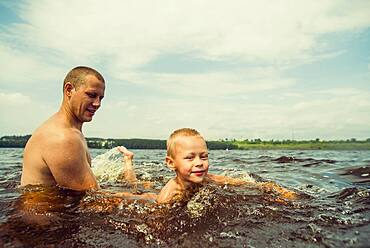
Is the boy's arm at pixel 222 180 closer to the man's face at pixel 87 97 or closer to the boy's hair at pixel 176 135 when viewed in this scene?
the boy's hair at pixel 176 135

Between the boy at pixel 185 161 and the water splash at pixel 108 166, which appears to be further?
the water splash at pixel 108 166

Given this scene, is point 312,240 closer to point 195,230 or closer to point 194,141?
point 195,230

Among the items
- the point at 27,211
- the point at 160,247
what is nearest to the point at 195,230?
the point at 160,247

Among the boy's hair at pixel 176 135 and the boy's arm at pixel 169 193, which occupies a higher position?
the boy's hair at pixel 176 135

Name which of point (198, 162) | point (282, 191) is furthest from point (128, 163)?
point (282, 191)

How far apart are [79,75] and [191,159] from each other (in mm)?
2205

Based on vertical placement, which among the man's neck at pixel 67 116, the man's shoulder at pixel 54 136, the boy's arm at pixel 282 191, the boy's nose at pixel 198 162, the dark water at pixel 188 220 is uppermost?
the man's neck at pixel 67 116

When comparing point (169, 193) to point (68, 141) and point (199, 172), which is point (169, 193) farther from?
point (68, 141)

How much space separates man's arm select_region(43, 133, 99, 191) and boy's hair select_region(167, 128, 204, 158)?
4.22 feet

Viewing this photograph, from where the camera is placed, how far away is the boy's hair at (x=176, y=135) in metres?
5.21

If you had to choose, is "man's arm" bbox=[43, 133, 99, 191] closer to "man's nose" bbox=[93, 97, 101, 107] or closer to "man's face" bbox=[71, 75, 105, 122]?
"man's face" bbox=[71, 75, 105, 122]

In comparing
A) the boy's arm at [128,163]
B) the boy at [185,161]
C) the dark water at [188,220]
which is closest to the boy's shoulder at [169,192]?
the boy at [185,161]

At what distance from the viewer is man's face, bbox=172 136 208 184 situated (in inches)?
197

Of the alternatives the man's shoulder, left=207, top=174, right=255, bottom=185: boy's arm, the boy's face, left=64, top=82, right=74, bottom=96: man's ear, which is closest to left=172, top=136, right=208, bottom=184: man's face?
the boy's face
